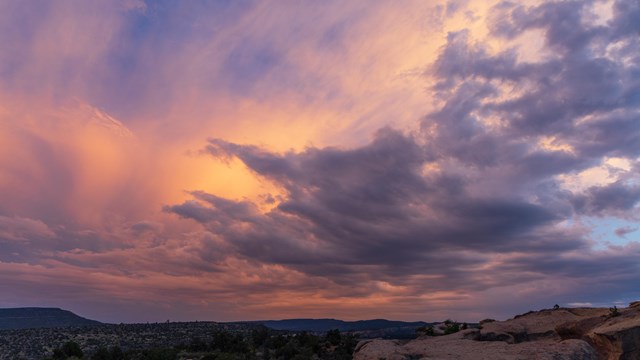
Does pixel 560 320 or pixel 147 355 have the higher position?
pixel 560 320

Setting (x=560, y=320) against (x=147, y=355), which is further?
(x=147, y=355)

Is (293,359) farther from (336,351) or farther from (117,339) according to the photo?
(117,339)

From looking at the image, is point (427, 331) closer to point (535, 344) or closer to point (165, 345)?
point (535, 344)

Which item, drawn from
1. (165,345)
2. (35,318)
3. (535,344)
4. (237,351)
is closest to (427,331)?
(535,344)

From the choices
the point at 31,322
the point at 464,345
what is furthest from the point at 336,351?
the point at 31,322

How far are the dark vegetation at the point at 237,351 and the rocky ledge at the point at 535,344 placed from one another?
27.7 meters

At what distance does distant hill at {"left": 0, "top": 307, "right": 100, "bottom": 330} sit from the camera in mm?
175000

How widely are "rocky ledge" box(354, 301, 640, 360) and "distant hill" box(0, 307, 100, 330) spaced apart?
7320 inches

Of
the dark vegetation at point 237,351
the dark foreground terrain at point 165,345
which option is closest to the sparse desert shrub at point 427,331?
the dark vegetation at point 237,351

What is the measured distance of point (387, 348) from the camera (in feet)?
74.6

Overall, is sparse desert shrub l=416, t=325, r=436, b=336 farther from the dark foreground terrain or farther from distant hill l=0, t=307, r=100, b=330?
distant hill l=0, t=307, r=100, b=330

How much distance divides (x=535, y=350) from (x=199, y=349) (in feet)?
191

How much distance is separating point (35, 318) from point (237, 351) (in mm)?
155422

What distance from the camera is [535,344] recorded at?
21047 millimetres
